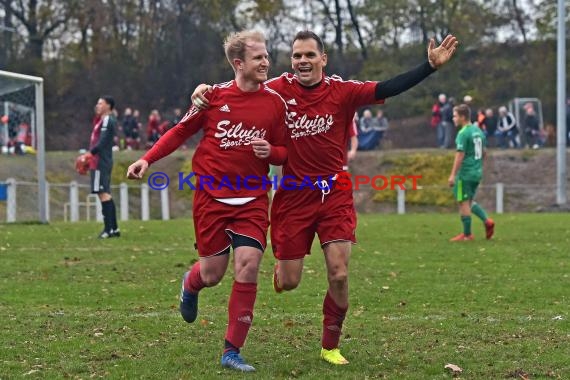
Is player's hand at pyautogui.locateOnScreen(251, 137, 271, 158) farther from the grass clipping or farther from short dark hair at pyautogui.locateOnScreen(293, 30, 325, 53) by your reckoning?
the grass clipping

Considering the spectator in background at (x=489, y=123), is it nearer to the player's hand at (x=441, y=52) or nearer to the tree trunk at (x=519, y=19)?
the tree trunk at (x=519, y=19)

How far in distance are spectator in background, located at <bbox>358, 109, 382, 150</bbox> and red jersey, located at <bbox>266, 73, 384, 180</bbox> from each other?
35.1 meters

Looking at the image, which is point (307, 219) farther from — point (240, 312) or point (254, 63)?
point (254, 63)

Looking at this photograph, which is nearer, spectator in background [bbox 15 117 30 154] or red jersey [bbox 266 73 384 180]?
red jersey [bbox 266 73 384 180]

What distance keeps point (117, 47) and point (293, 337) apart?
48.2m

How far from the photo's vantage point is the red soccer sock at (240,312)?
21.2ft

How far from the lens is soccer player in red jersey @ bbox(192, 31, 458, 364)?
22.5 ft

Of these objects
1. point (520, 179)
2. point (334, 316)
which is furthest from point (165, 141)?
point (520, 179)

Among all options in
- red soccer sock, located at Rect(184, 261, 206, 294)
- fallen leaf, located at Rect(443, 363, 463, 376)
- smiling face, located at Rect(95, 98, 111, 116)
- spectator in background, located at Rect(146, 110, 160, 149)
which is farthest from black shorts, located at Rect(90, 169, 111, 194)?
spectator in background, located at Rect(146, 110, 160, 149)

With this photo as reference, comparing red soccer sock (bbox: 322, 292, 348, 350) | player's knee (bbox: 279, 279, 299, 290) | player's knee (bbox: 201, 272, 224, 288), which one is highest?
player's knee (bbox: 201, 272, 224, 288)

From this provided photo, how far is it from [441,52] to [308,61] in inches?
35.0

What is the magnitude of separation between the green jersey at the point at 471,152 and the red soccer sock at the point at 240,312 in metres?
10.0

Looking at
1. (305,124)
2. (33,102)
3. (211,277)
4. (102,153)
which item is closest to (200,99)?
(305,124)

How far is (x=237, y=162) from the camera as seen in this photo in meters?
6.71
